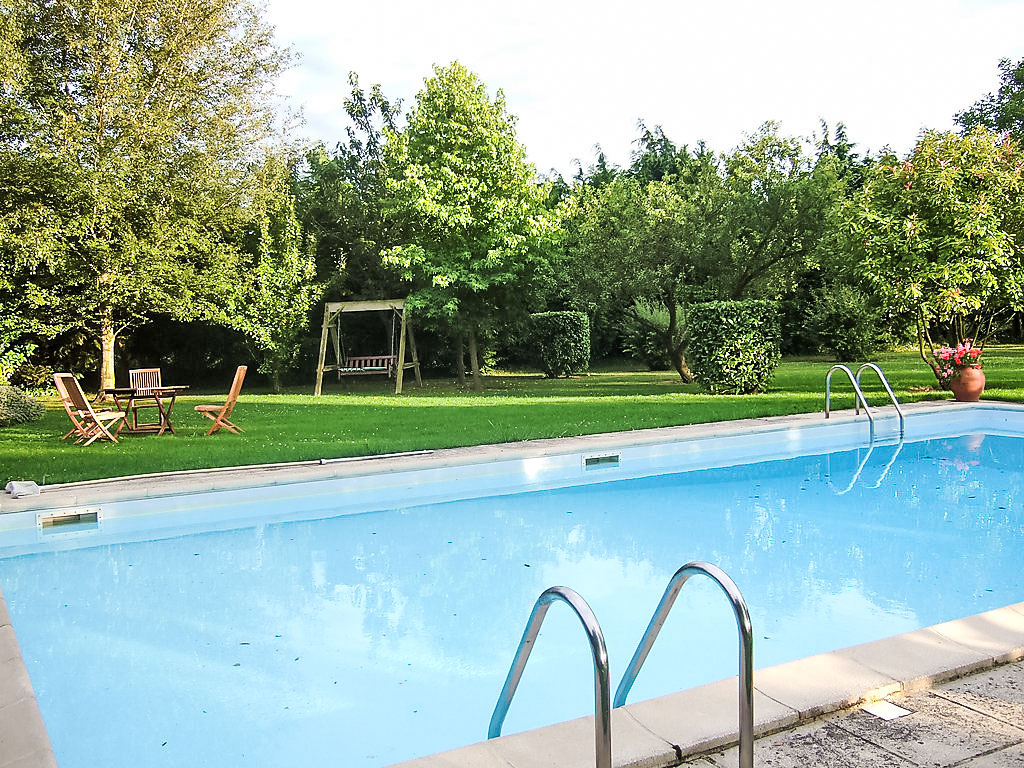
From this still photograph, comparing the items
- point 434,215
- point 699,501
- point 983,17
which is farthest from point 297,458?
point 983,17

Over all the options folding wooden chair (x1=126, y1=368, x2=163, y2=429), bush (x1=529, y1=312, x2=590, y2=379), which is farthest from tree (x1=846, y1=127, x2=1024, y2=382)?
folding wooden chair (x1=126, y1=368, x2=163, y2=429)

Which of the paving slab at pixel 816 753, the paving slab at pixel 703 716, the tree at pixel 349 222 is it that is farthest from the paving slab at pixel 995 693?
the tree at pixel 349 222

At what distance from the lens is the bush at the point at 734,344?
14906mm

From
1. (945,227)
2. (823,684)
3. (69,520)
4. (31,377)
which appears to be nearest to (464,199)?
(945,227)

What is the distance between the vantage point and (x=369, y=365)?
20.3 m

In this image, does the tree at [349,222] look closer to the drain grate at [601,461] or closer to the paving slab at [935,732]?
the drain grate at [601,461]

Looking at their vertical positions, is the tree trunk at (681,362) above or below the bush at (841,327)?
below

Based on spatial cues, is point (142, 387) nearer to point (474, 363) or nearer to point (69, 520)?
point (69, 520)

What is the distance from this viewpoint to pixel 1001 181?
1329cm

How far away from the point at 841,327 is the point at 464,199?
480 inches

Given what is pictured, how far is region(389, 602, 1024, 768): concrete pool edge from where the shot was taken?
8.76ft

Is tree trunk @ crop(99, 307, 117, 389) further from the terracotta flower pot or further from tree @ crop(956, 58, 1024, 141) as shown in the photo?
tree @ crop(956, 58, 1024, 141)

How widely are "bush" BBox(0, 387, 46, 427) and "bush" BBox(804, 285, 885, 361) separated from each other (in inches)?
694

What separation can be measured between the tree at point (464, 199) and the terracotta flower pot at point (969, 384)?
775 cm
